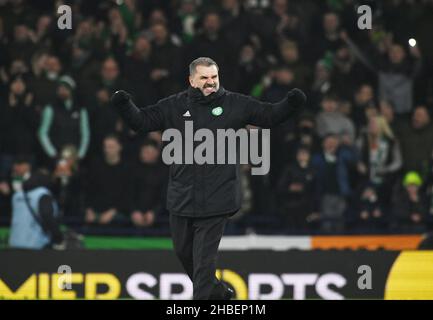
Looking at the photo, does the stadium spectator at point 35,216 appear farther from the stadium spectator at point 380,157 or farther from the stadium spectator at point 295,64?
the stadium spectator at point 380,157

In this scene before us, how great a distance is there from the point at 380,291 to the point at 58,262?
12.7 ft

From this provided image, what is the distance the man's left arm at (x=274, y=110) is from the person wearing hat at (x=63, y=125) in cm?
729

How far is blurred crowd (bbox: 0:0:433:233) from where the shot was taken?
18812 millimetres

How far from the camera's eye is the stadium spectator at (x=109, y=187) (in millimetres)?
18609

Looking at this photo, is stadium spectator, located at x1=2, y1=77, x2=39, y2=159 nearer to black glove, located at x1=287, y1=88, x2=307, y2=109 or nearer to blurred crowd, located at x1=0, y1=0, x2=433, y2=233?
blurred crowd, located at x1=0, y1=0, x2=433, y2=233

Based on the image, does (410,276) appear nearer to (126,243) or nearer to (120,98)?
(126,243)

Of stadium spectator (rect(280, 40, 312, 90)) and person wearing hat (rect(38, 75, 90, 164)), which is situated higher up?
stadium spectator (rect(280, 40, 312, 90))

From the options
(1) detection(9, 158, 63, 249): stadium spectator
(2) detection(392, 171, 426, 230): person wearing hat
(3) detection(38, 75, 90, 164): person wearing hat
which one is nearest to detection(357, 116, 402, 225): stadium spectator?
(2) detection(392, 171, 426, 230): person wearing hat

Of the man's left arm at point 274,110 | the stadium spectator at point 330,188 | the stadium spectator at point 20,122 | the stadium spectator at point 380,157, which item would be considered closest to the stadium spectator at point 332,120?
the stadium spectator at point 380,157

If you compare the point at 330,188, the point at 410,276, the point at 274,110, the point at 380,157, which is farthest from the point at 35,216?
the point at 274,110

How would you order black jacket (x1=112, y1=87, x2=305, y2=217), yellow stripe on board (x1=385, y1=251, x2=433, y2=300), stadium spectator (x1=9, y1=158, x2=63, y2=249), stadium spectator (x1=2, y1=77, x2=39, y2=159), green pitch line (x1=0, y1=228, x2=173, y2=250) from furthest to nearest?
stadium spectator (x1=2, y1=77, x2=39, y2=159)
green pitch line (x1=0, y1=228, x2=173, y2=250)
stadium spectator (x1=9, y1=158, x2=63, y2=249)
yellow stripe on board (x1=385, y1=251, x2=433, y2=300)
black jacket (x1=112, y1=87, x2=305, y2=217)

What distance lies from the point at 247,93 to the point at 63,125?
277 centimetres

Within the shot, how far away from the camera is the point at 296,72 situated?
65.1 feet

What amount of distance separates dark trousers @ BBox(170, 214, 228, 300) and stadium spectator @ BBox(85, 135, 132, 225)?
6638 mm
